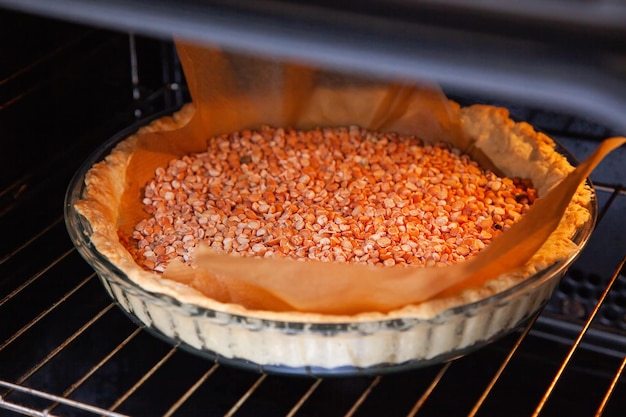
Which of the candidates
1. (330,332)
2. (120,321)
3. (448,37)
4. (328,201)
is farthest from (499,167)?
(448,37)

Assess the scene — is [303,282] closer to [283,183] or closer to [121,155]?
[283,183]

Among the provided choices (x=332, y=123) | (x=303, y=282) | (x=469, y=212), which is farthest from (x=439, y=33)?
(x=332, y=123)

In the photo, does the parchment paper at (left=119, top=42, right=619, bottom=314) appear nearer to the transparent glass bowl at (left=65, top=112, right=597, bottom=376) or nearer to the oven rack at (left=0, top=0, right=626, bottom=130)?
the transparent glass bowl at (left=65, top=112, right=597, bottom=376)

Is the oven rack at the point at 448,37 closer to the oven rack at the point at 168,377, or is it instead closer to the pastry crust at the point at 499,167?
the pastry crust at the point at 499,167

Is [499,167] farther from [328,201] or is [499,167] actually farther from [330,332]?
[330,332]

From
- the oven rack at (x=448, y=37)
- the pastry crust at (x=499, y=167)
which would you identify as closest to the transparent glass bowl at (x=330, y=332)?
the pastry crust at (x=499, y=167)

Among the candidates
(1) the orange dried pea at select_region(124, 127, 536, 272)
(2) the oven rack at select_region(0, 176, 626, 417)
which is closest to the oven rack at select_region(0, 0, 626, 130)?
(1) the orange dried pea at select_region(124, 127, 536, 272)
